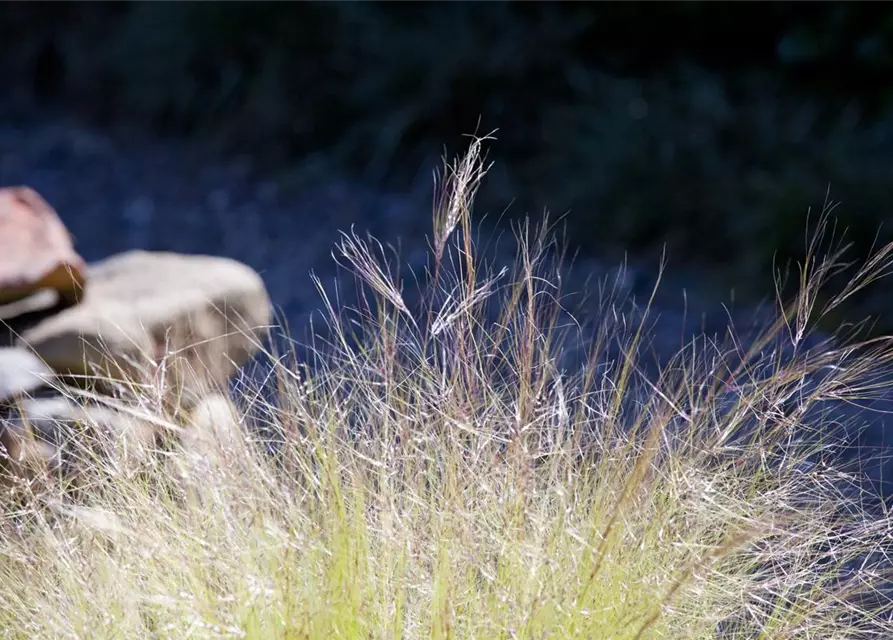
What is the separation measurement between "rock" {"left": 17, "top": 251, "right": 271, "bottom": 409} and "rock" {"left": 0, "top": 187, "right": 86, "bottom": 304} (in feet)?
0.21

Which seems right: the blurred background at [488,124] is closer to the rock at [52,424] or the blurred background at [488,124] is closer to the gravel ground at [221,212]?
the gravel ground at [221,212]

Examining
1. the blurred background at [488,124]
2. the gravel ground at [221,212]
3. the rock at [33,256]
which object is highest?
the rock at [33,256]

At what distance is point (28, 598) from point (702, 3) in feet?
14.7

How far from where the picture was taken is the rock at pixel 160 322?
7.60 ft

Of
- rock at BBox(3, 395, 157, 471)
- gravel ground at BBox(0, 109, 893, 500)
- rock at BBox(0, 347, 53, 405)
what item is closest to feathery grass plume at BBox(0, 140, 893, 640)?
rock at BBox(3, 395, 157, 471)

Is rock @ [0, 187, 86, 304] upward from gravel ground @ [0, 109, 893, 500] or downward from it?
upward

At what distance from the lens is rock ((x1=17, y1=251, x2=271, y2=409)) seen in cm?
232

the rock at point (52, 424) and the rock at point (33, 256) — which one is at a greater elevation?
the rock at point (33, 256)

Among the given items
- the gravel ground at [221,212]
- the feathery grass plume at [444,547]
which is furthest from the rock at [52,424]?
the gravel ground at [221,212]

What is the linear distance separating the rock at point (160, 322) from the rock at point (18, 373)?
0.08 feet

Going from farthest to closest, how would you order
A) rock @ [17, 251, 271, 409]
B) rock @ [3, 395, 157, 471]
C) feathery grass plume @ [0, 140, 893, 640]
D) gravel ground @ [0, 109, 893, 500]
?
gravel ground @ [0, 109, 893, 500] → rock @ [17, 251, 271, 409] → rock @ [3, 395, 157, 471] → feathery grass plume @ [0, 140, 893, 640]

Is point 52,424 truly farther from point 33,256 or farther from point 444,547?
point 444,547

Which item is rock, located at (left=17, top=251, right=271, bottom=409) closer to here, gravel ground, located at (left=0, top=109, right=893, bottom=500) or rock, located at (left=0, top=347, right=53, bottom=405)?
rock, located at (left=0, top=347, right=53, bottom=405)

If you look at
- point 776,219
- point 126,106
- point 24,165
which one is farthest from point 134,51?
point 776,219
